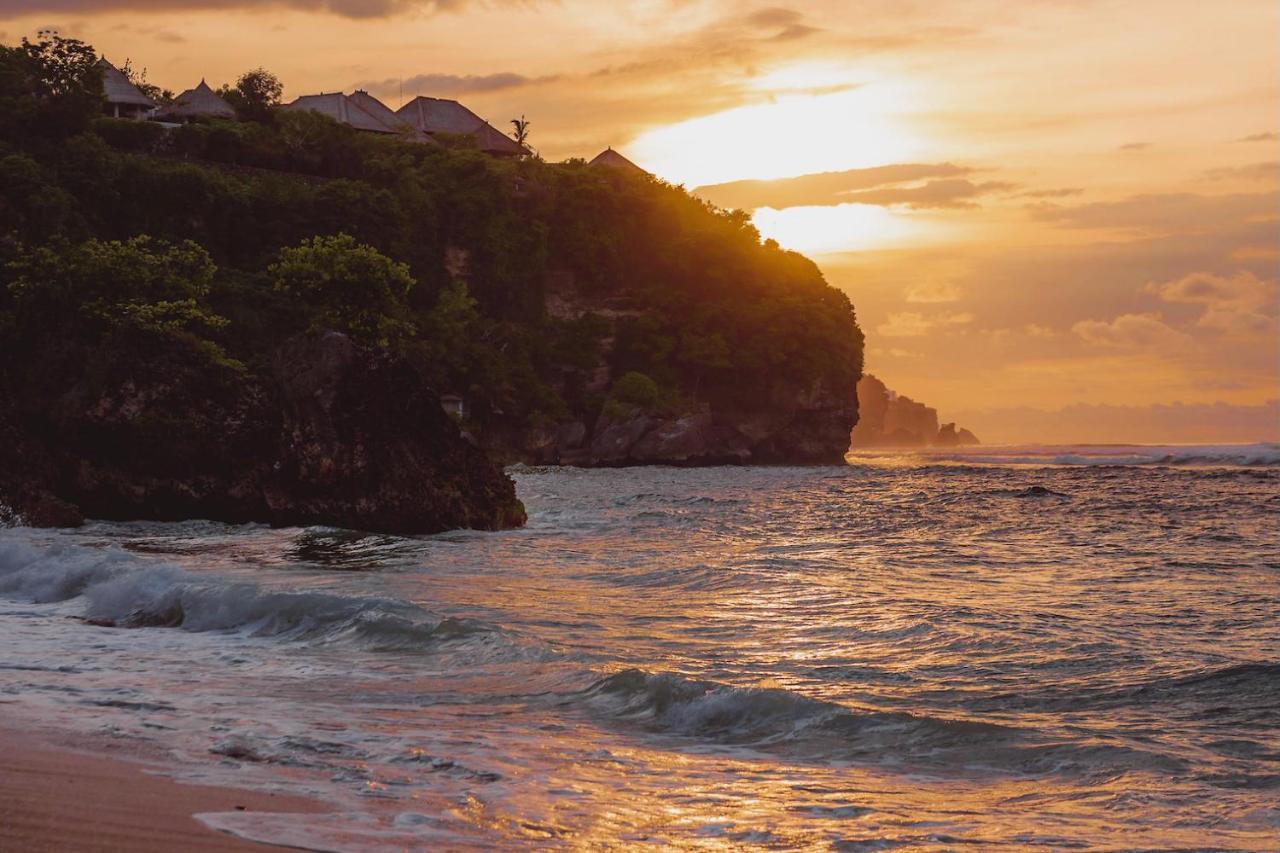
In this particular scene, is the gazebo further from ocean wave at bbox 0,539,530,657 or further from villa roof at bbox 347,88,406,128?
ocean wave at bbox 0,539,530,657

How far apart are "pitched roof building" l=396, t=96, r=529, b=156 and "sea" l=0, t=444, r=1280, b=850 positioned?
75.1 metres

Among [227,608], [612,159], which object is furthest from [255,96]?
[227,608]

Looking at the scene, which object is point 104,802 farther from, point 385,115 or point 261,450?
point 385,115

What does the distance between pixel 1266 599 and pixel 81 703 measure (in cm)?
1231

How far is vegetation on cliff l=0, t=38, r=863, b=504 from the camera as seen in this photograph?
94.6ft

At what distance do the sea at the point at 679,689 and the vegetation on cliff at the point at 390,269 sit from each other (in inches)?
474

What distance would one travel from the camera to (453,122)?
302 feet

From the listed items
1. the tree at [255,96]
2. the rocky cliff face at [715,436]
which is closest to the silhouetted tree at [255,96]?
the tree at [255,96]

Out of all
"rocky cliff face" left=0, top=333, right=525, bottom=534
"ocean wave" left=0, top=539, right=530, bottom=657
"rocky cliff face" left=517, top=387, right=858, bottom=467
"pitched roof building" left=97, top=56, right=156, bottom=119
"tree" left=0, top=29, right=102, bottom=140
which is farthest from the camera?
"rocky cliff face" left=517, top=387, right=858, bottom=467

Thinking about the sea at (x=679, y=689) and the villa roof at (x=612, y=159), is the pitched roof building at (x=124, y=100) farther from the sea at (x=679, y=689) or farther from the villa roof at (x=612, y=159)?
the sea at (x=679, y=689)

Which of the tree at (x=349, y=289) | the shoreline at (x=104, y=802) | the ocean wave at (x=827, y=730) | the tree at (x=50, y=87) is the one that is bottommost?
the ocean wave at (x=827, y=730)

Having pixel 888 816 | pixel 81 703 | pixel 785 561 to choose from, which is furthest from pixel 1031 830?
pixel 785 561

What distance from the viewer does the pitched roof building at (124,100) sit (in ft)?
229

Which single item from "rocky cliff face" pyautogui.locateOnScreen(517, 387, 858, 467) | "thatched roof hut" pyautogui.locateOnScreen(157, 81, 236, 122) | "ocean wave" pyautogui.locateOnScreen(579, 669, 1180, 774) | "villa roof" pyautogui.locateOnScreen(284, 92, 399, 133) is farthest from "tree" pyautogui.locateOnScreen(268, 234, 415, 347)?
"villa roof" pyautogui.locateOnScreen(284, 92, 399, 133)
